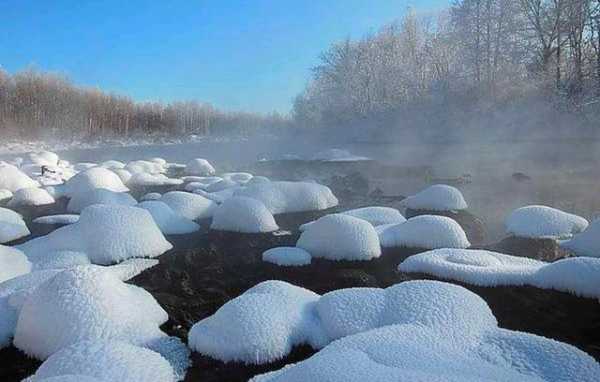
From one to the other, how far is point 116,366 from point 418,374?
1.74m

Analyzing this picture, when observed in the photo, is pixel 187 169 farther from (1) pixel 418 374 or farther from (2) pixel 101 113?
(2) pixel 101 113

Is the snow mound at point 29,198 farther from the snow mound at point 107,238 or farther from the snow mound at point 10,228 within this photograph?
the snow mound at point 107,238

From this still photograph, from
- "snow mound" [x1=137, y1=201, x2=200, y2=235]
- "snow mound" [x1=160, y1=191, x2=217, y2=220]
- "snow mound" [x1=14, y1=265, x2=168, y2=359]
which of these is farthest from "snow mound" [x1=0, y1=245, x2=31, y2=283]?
"snow mound" [x1=160, y1=191, x2=217, y2=220]

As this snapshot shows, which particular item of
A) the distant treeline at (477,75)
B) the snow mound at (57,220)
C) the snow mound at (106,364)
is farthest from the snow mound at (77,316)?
the distant treeline at (477,75)

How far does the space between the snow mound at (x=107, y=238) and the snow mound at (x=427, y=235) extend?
9.96 feet

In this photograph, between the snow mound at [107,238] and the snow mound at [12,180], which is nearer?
the snow mound at [107,238]

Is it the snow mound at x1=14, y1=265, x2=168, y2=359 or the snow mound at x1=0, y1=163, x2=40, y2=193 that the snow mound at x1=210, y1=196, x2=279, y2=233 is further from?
the snow mound at x1=0, y1=163, x2=40, y2=193

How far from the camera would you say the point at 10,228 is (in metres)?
6.80

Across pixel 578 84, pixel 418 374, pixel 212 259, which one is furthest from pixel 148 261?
pixel 578 84

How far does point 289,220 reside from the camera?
796cm

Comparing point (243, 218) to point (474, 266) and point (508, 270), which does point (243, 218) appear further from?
point (508, 270)

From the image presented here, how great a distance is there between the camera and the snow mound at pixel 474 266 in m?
4.70

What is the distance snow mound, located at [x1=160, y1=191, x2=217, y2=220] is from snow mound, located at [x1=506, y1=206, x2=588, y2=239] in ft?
15.8

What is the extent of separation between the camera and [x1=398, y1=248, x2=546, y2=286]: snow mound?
470 centimetres
